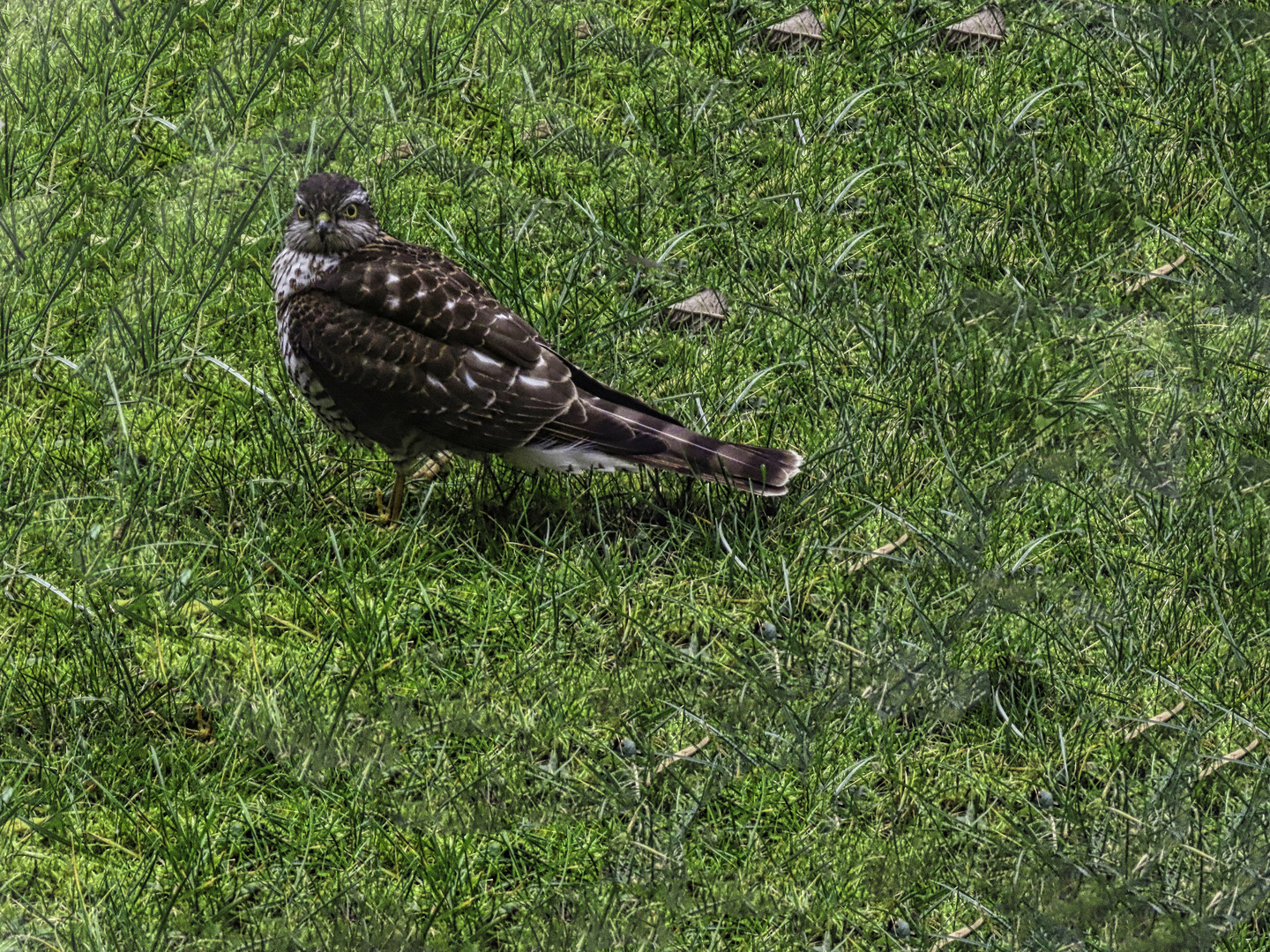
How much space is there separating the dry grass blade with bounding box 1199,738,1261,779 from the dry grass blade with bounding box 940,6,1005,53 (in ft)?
13.0

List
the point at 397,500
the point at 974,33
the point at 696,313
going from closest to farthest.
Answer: the point at 397,500 < the point at 696,313 < the point at 974,33

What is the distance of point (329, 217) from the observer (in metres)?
5.12

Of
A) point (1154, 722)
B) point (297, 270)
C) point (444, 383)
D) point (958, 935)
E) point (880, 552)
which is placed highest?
point (297, 270)

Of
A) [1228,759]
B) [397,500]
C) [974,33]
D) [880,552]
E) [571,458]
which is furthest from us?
[974,33]

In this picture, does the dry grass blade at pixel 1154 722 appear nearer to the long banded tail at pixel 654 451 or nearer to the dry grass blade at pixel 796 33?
the long banded tail at pixel 654 451

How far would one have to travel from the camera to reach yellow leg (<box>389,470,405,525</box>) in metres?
5.16

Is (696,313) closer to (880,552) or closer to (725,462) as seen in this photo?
(725,462)

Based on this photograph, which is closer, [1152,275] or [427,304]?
[427,304]

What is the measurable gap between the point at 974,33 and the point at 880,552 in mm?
3360

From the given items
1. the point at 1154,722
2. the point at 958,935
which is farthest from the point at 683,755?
the point at 1154,722

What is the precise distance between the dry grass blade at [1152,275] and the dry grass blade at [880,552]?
184cm

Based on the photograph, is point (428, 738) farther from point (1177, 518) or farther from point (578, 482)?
point (1177, 518)

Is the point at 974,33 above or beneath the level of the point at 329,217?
beneath

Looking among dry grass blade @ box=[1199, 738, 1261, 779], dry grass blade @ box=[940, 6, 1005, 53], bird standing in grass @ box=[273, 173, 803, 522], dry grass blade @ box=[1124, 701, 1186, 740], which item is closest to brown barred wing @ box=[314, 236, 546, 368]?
bird standing in grass @ box=[273, 173, 803, 522]
